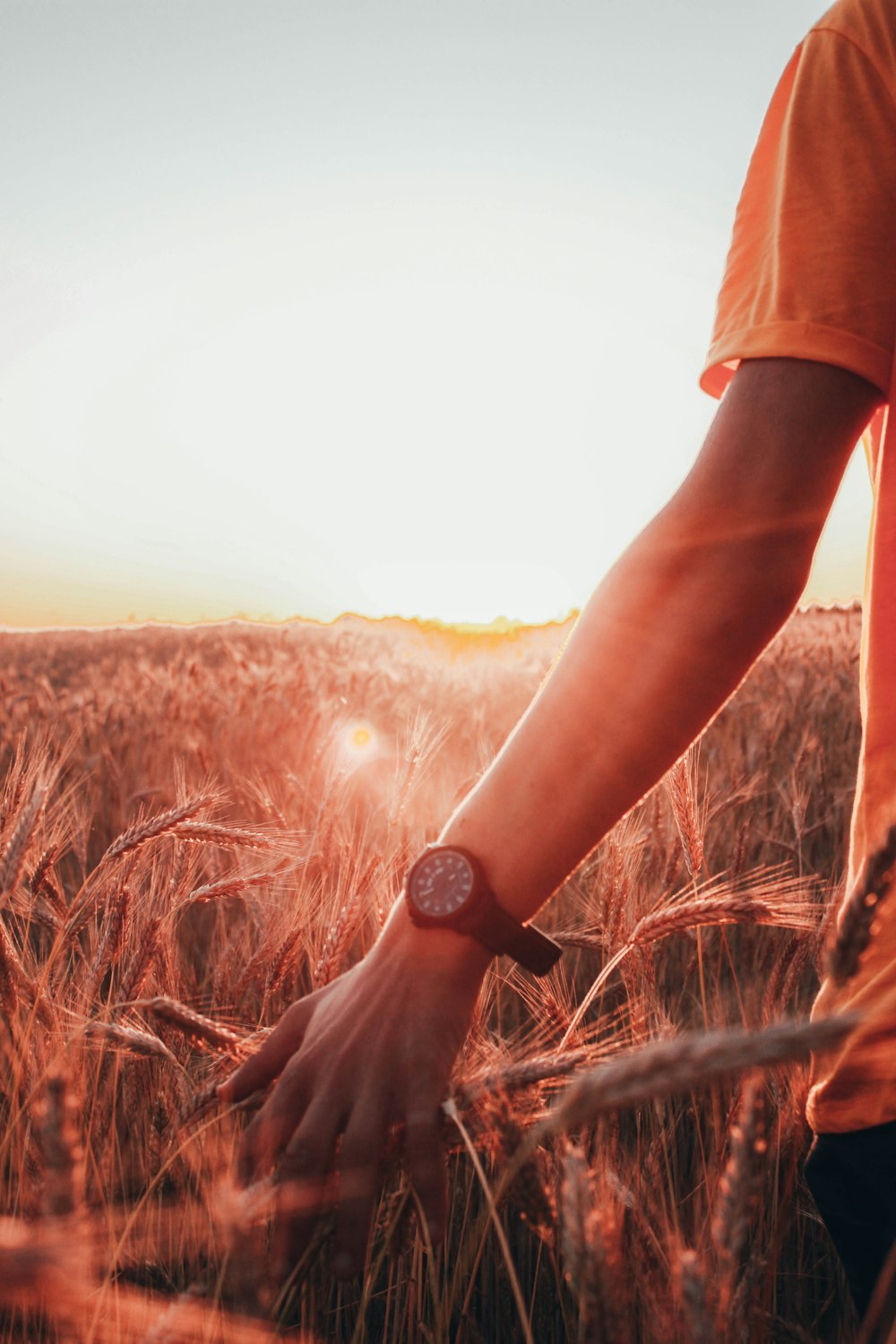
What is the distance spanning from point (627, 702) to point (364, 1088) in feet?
1.34

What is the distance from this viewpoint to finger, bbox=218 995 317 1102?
A: 814 millimetres

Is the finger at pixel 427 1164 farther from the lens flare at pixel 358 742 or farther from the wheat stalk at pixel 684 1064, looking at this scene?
the lens flare at pixel 358 742

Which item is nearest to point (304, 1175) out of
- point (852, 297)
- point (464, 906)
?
point (464, 906)

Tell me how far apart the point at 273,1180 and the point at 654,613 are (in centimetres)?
60

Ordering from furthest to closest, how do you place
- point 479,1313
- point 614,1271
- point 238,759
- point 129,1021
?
point 238,759
point 479,1313
point 129,1021
point 614,1271

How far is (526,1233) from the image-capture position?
142 centimetres

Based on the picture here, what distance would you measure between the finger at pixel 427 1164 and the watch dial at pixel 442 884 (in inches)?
6.6

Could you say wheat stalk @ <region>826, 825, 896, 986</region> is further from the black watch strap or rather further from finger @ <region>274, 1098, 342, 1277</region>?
finger @ <region>274, 1098, 342, 1277</region>

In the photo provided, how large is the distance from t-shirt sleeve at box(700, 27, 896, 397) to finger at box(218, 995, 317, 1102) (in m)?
0.80

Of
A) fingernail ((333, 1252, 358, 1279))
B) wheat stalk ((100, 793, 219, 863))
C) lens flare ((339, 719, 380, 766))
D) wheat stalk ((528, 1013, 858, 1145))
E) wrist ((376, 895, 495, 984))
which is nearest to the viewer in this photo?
wheat stalk ((528, 1013, 858, 1145))

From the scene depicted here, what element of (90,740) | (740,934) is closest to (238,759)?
(90,740)

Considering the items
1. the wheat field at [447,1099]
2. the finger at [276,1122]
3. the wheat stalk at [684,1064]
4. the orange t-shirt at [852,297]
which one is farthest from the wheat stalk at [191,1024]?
the orange t-shirt at [852,297]

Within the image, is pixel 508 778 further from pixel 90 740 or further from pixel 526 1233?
pixel 90 740

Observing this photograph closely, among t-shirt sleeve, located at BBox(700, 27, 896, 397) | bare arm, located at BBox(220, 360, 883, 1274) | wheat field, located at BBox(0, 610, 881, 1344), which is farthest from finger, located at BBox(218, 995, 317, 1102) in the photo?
t-shirt sleeve, located at BBox(700, 27, 896, 397)
